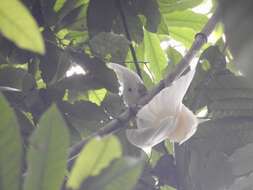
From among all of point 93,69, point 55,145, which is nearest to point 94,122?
point 93,69

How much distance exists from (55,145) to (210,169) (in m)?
0.49

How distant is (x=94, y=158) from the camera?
0.39m

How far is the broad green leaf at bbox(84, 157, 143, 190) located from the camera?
401 millimetres

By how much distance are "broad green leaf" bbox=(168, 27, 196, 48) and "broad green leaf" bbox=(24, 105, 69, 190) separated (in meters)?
0.73

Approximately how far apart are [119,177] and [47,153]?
0.06 meters

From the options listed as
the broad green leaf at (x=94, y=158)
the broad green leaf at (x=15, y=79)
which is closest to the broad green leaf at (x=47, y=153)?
the broad green leaf at (x=94, y=158)

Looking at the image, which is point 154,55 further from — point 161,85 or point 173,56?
point 161,85

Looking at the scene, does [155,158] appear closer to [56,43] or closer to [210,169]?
[210,169]

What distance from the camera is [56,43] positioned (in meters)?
1.02

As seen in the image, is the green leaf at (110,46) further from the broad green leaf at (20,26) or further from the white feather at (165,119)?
the broad green leaf at (20,26)

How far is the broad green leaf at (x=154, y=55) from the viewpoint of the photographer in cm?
109

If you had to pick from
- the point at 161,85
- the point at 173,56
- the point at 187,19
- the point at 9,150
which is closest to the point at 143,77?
the point at 173,56

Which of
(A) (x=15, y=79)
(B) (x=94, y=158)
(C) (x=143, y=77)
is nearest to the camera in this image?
(B) (x=94, y=158)

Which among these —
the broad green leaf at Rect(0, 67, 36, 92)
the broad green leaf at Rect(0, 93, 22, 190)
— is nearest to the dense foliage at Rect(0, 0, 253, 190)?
the broad green leaf at Rect(0, 67, 36, 92)
